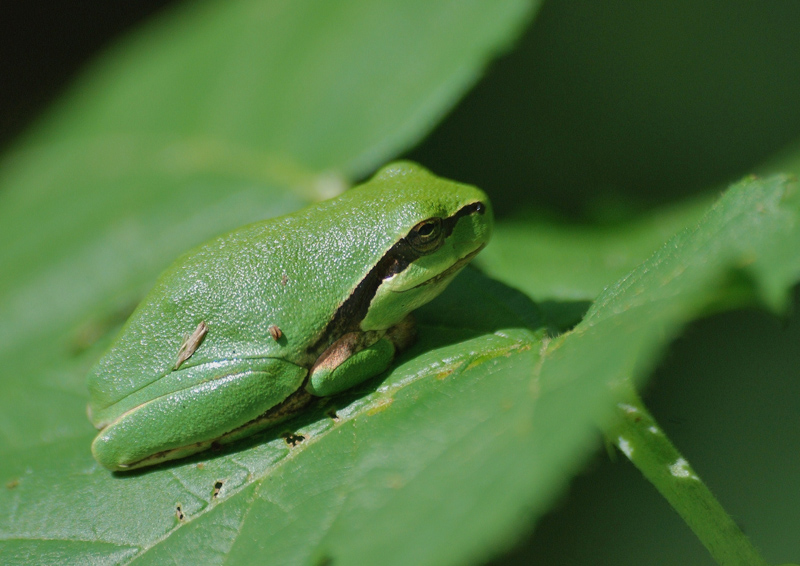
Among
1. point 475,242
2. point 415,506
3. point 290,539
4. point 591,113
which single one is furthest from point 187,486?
point 591,113

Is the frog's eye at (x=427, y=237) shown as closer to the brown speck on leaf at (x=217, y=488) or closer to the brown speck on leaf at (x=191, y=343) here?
the brown speck on leaf at (x=191, y=343)

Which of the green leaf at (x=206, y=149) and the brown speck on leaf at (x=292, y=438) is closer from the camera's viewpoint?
the brown speck on leaf at (x=292, y=438)

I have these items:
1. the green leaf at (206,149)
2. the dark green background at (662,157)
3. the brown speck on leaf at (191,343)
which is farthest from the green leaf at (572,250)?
the brown speck on leaf at (191,343)

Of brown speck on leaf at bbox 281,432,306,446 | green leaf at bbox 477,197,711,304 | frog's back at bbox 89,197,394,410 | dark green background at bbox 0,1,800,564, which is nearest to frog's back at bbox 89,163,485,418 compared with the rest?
frog's back at bbox 89,197,394,410

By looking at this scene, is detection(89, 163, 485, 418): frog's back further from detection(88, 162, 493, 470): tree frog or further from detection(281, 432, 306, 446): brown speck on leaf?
detection(281, 432, 306, 446): brown speck on leaf

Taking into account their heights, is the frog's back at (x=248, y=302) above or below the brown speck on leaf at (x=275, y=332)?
above

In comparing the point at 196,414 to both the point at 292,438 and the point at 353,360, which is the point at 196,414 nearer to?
the point at 292,438
